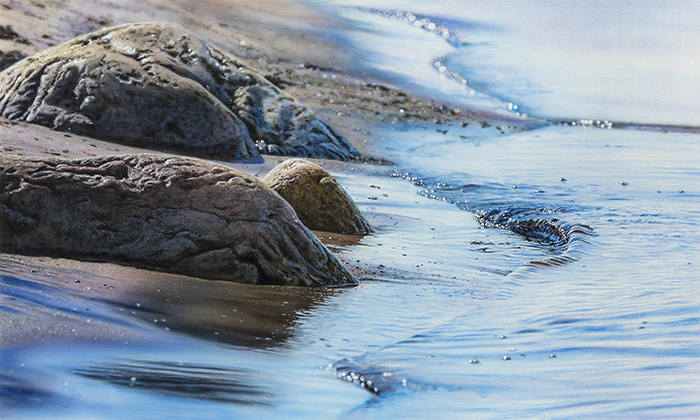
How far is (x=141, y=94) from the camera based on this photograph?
6.55 meters

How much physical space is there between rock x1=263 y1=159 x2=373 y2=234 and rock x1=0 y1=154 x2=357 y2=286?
1.41 meters

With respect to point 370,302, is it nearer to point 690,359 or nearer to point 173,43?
point 690,359

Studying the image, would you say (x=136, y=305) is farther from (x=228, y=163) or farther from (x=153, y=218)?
(x=228, y=163)

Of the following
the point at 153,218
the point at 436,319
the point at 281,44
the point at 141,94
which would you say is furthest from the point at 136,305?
the point at 281,44

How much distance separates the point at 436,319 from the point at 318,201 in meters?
1.90

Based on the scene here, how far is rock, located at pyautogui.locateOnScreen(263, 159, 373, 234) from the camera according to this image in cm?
506

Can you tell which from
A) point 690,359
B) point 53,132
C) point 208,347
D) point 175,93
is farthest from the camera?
point 175,93

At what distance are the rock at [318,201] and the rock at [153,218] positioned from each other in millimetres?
1409

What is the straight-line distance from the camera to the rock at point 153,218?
329 centimetres

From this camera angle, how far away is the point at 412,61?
14.1m

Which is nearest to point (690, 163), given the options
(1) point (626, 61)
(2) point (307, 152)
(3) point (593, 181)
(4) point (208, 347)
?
(3) point (593, 181)

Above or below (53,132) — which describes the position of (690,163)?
above

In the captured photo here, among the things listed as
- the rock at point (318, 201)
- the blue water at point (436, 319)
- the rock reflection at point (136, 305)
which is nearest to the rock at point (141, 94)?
the blue water at point (436, 319)

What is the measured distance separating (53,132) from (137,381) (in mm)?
4436
